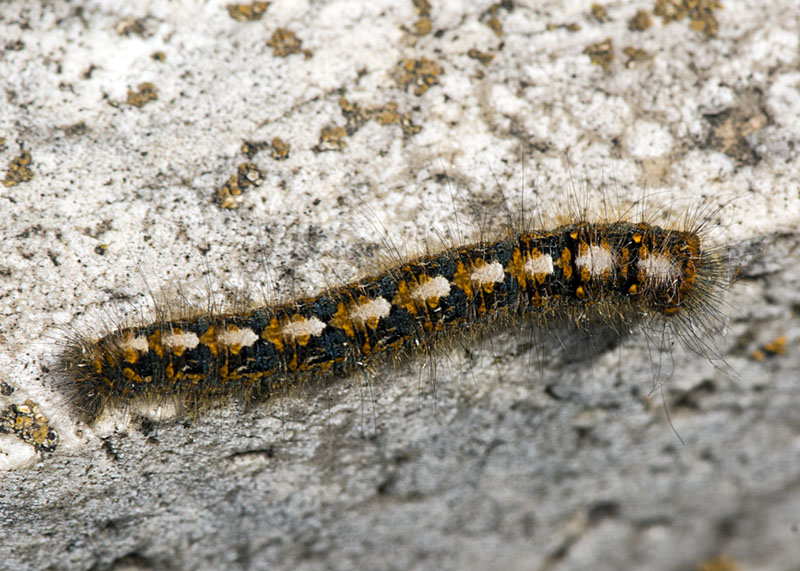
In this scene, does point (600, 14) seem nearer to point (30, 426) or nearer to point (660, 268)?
point (660, 268)

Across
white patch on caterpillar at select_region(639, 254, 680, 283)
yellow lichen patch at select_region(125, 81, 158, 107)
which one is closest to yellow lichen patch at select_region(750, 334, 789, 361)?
white patch on caterpillar at select_region(639, 254, 680, 283)

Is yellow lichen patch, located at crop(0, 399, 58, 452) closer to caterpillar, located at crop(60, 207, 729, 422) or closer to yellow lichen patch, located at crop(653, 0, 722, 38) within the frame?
caterpillar, located at crop(60, 207, 729, 422)

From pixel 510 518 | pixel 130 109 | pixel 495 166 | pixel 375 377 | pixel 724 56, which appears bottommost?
pixel 510 518

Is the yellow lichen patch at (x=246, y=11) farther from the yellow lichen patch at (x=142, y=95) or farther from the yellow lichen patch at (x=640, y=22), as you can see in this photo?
the yellow lichen patch at (x=640, y=22)

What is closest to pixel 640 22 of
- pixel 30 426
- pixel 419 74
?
pixel 419 74

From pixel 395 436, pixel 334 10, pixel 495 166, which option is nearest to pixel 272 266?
pixel 395 436

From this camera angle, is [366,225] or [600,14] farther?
[600,14]

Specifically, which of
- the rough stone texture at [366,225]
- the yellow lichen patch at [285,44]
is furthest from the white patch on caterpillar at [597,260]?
the yellow lichen patch at [285,44]

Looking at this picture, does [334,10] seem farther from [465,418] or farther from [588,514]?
[588,514]
